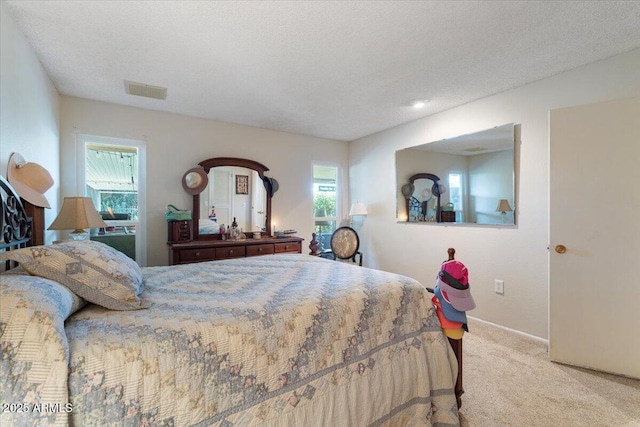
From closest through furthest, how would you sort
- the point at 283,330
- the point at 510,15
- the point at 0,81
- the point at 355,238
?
the point at 283,330
the point at 0,81
the point at 510,15
the point at 355,238

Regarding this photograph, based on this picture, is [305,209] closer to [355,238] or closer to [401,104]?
[355,238]

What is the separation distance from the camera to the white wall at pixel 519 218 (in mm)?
2396

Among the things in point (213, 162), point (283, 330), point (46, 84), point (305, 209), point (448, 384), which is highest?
point (46, 84)

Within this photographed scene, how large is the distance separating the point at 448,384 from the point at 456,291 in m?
0.54

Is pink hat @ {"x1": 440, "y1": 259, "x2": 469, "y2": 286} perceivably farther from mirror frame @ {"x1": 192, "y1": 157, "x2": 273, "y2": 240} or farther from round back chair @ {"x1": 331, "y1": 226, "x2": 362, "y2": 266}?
mirror frame @ {"x1": 192, "y1": 157, "x2": 273, "y2": 240}

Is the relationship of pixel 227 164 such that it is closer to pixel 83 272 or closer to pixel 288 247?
pixel 288 247

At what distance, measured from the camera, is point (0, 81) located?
5.22ft

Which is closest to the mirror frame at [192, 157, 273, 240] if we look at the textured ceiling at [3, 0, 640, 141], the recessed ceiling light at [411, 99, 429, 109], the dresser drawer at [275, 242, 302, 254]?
the dresser drawer at [275, 242, 302, 254]

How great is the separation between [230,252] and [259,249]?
0.37 m

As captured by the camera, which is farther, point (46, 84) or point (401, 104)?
point (401, 104)

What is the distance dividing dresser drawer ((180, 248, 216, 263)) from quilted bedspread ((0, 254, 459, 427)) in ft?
4.21

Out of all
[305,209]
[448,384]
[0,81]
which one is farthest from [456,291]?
[305,209]

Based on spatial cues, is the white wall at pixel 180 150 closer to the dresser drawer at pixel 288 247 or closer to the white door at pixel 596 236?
the dresser drawer at pixel 288 247

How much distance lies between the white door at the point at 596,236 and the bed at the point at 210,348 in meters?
1.34
